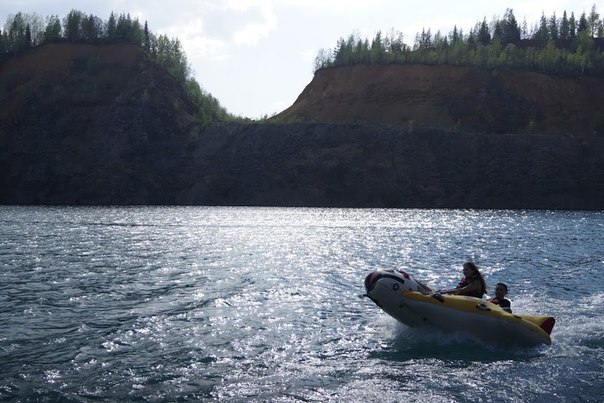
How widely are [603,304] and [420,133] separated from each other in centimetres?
7801

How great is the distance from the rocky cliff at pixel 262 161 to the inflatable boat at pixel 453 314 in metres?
76.2

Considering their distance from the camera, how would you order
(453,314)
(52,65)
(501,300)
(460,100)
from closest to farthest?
(453,314)
(501,300)
(460,100)
(52,65)

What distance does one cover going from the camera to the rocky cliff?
9488 cm

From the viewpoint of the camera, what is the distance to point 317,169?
98188 mm

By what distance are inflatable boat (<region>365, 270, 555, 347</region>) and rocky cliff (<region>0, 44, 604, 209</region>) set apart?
3000 inches

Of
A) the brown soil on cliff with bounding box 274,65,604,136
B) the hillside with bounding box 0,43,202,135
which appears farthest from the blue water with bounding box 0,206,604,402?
the brown soil on cliff with bounding box 274,65,604,136

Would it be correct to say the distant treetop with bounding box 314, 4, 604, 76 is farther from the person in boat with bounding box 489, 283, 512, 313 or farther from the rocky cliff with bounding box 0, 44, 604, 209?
the person in boat with bounding box 489, 283, 512, 313

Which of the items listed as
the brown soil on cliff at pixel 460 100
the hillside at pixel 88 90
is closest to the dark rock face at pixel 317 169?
the hillside at pixel 88 90

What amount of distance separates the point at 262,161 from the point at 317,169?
8379 mm

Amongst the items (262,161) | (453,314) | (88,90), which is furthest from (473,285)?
(88,90)

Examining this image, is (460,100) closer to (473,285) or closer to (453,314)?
(473,285)

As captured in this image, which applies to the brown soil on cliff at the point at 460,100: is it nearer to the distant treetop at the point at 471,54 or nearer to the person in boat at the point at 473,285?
the distant treetop at the point at 471,54

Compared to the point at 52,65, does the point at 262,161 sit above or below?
below

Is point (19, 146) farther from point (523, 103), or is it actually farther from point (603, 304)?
point (603, 304)
